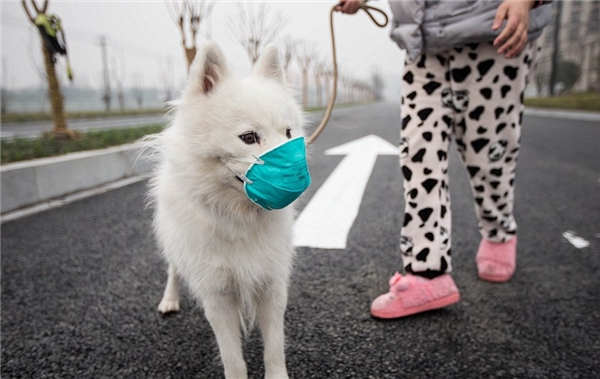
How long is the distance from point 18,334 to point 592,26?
4719cm

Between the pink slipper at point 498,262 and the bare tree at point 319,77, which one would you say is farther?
the bare tree at point 319,77

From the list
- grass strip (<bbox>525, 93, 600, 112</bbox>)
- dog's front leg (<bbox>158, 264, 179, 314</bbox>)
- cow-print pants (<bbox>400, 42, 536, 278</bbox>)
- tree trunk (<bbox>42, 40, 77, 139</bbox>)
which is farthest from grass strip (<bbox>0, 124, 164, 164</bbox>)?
grass strip (<bbox>525, 93, 600, 112</bbox>)

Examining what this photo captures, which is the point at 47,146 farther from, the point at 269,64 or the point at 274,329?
the point at 274,329

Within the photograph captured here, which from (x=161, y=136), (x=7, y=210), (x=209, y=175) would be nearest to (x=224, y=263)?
(x=209, y=175)

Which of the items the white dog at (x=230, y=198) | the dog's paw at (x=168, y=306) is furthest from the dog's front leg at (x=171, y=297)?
the white dog at (x=230, y=198)

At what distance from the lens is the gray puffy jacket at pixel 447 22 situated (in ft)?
6.10

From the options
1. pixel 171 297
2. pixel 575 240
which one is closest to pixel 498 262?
pixel 575 240

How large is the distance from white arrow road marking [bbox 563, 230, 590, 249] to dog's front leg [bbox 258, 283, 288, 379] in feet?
8.16

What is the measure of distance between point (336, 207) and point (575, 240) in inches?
80.7

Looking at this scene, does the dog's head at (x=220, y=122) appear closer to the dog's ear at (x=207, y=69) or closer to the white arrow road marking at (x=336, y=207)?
the dog's ear at (x=207, y=69)

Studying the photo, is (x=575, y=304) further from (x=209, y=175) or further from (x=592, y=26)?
(x=592, y=26)

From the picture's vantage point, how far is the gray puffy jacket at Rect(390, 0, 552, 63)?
186cm

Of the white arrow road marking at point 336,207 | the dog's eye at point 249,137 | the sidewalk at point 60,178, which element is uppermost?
the dog's eye at point 249,137

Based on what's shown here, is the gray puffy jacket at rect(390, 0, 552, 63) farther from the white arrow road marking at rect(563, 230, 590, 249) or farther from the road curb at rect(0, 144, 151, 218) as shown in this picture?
the road curb at rect(0, 144, 151, 218)
